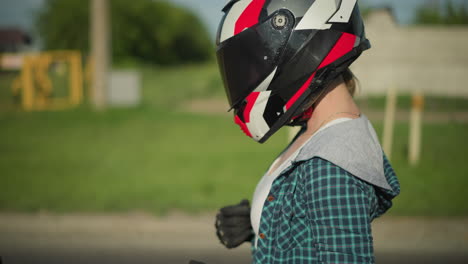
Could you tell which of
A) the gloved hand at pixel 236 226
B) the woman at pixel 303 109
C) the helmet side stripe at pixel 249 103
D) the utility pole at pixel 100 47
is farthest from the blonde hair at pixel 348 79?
the utility pole at pixel 100 47

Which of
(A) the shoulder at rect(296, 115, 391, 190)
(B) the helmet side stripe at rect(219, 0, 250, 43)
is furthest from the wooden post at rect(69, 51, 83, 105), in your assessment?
(A) the shoulder at rect(296, 115, 391, 190)

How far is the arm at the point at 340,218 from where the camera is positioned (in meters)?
1.07

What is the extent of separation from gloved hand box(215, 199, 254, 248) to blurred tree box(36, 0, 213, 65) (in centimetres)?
4703

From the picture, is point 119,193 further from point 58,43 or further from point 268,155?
point 58,43

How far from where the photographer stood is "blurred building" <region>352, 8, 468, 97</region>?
11.3 meters

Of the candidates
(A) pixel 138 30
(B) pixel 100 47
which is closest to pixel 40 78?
(B) pixel 100 47

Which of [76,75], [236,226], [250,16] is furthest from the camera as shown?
[76,75]

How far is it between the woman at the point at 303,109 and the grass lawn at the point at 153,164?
425 centimetres

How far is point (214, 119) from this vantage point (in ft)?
45.4

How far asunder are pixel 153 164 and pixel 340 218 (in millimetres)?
6970

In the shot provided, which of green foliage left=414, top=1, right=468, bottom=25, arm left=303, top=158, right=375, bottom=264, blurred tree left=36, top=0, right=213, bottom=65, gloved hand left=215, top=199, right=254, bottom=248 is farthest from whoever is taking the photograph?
blurred tree left=36, top=0, right=213, bottom=65

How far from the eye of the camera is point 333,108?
52.5 inches

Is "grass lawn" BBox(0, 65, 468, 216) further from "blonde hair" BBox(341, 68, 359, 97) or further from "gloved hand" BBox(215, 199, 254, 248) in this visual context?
"blonde hair" BBox(341, 68, 359, 97)

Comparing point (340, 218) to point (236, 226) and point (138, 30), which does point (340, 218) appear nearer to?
point (236, 226)
